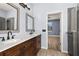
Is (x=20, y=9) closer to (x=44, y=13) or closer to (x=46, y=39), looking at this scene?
(x=44, y=13)

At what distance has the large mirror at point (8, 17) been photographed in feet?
4.75

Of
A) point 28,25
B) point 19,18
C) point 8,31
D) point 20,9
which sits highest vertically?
point 20,9

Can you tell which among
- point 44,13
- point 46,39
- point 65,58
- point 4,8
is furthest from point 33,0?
point 46,39

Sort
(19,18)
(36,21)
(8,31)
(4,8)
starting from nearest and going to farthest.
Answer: (4,8)
(8,31)
(36,21)
(19,18)

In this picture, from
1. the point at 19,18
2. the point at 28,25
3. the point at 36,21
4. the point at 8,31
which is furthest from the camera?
the point at 28,25

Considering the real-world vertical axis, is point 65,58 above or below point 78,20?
below

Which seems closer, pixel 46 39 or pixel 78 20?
pixel 78 20

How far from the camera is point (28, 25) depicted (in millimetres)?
2254

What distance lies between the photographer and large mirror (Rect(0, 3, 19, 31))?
1.45 m

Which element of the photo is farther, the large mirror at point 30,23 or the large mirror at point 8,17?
the large mirror at point 30,23

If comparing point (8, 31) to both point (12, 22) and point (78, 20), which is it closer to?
point (12, 22)

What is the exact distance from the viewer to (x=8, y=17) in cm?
156

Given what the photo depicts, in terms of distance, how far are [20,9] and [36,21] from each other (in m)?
0.62

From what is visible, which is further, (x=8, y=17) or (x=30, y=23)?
(x=30, y=23)
